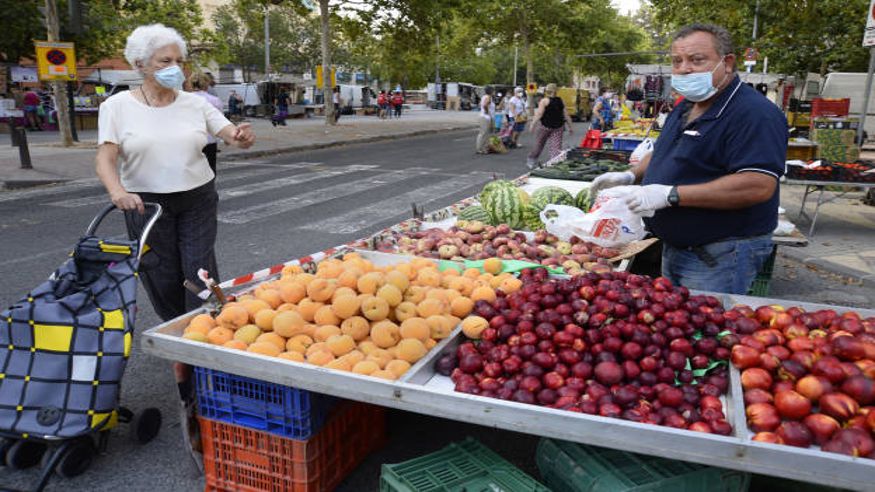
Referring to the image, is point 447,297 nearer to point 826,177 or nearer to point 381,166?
point 826,177

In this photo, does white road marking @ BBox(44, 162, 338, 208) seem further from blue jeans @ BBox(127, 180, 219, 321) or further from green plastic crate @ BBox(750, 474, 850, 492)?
green plastic crate @ BBox(750, 474, 850, 492)

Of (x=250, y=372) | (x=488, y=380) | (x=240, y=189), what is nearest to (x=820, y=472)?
(x=488, y=380)

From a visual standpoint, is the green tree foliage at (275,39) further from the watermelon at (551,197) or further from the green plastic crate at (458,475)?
the green plastic crate at (458,475)

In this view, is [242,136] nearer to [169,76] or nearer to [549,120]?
[169,76]

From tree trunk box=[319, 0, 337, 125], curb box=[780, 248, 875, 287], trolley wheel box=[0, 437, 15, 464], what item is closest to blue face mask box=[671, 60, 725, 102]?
trolley wheel box=[0, 437, 15, 464]

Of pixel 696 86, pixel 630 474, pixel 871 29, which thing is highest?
pixel 871 29

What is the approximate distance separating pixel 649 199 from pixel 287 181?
1075 cm

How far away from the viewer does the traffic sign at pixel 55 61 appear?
1475cm

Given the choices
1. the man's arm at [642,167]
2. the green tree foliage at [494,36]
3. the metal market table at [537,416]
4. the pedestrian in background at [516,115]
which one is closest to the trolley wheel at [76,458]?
the metal market table at [537,416]

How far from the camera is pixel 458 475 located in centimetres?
270

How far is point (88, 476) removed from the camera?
3.25 meters

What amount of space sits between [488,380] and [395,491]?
61 centimetres

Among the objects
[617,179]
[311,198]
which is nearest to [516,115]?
[311,198]

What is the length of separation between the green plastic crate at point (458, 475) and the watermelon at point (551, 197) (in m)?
3.82
